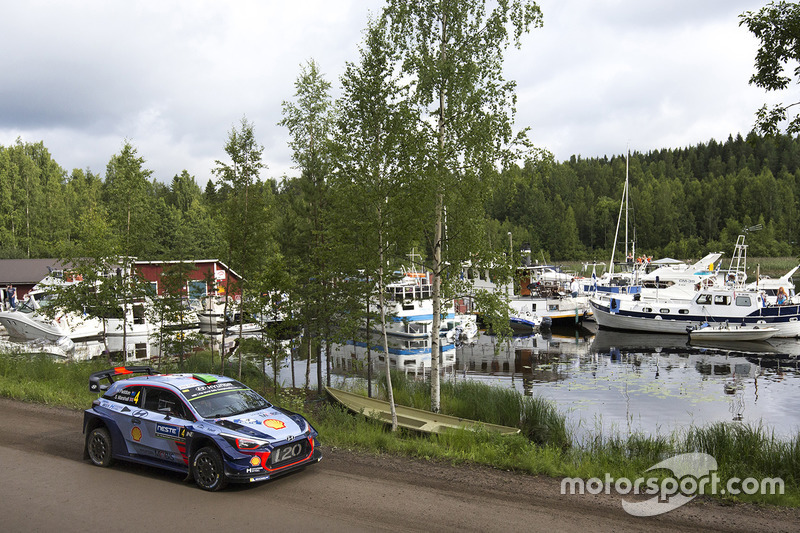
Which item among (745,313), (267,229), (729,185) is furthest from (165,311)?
(729,185)

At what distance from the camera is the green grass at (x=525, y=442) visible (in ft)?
35.1

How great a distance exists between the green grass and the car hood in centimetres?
222

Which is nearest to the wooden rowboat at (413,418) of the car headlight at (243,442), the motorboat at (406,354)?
the car headlight at (243,442)

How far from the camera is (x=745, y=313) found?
144 ft

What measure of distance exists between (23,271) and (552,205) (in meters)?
130

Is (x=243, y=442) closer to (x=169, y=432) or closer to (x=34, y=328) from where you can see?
(x=169, y=432)

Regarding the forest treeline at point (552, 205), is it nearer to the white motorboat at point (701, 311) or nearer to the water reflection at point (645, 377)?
the water reflection at point (645, 377)

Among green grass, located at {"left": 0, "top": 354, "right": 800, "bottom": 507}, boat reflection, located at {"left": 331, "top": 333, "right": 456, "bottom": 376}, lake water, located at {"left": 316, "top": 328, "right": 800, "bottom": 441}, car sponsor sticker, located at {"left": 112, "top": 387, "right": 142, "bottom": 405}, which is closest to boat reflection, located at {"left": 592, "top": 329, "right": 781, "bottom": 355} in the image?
lake water, located at {"left": 316, "top": 328, "right": 800, "bottom": 441}

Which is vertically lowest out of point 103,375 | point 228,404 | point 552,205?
point 228,404

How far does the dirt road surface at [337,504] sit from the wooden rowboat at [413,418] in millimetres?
2491

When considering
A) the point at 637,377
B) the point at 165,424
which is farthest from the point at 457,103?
the point at 637,377

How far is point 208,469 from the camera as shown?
9.41m

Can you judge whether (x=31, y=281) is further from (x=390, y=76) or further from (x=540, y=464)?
(x=540, y=464)

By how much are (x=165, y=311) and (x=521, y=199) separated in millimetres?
144868
